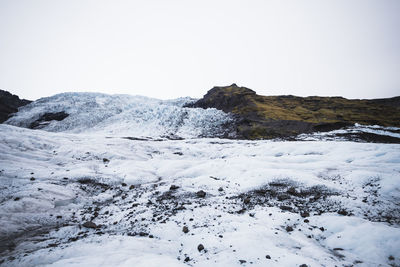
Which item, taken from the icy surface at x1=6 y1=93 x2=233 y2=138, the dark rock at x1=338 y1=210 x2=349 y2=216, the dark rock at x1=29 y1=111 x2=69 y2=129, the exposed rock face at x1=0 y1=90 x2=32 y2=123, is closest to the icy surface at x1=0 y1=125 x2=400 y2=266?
the dark rock at x1=338 y1=210 x2=349 y2=216

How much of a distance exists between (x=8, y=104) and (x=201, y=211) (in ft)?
248

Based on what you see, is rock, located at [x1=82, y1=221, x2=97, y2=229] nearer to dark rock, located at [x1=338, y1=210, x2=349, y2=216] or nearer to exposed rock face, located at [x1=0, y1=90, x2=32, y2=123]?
dark rock, located at [x1=338, y1=210, x2=349, y2=216]

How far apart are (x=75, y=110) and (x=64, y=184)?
50.1 metres

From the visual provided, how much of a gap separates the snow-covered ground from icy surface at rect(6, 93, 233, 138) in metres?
21.2

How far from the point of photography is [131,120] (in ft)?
139

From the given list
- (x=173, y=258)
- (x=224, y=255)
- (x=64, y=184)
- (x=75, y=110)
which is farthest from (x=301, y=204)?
(x=75, y=110)

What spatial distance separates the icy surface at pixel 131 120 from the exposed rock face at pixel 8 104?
7.55 feet

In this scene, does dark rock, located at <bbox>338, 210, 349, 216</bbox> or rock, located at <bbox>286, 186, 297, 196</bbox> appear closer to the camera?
dark rock, located at <bbox>338, 210, 349, 216</bbox>

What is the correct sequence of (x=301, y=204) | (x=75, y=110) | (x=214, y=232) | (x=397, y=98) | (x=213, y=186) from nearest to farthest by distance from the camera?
(x=214, y=232) → (x=301, y=204) → (x=213, y=186) → (x=75, y=110) → (x=397, y=98)

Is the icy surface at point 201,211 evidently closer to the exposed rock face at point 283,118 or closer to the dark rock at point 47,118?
the exposed rock face at point 283,118

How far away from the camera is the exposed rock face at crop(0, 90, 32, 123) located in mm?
51781

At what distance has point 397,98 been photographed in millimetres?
75812

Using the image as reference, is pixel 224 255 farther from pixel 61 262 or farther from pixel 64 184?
pixel 64 184

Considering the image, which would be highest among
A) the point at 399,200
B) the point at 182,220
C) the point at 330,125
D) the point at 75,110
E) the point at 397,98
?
the point at 397,98
